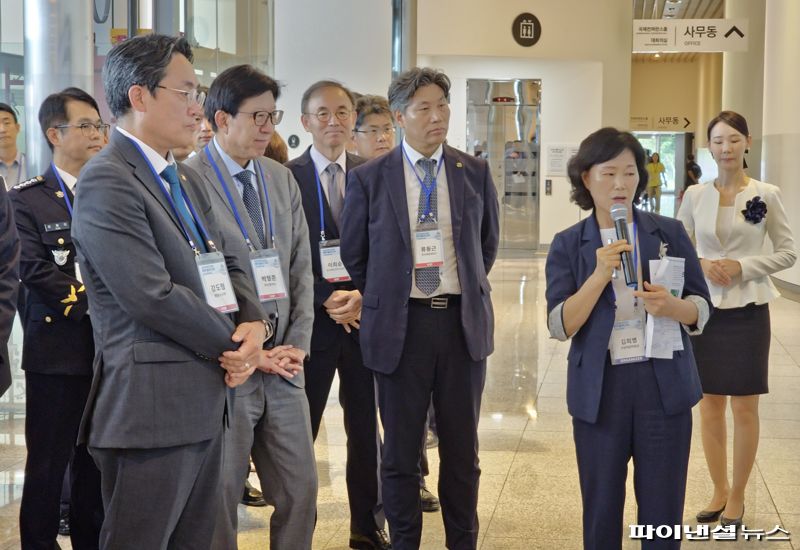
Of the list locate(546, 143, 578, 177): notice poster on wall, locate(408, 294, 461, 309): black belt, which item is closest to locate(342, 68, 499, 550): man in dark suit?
locate(408, 294, 461, 309): black belt

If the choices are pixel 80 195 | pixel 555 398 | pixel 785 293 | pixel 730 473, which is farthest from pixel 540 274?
pixel 80 195

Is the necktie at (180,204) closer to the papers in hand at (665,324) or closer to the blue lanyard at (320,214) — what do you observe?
the papers in hand at (665,324)

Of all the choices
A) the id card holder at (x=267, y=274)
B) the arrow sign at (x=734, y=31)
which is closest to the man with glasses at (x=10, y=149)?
the id card holder at (x=267, y=274)

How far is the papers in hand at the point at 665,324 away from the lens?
2.86m

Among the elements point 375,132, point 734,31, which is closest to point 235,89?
point 375,132

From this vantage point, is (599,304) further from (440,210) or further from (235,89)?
(235,89)

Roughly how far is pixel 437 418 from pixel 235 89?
4.50 ft

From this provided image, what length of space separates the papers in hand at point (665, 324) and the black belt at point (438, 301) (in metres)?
0.86

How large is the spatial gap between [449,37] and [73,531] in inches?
560

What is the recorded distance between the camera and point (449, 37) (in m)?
16.8

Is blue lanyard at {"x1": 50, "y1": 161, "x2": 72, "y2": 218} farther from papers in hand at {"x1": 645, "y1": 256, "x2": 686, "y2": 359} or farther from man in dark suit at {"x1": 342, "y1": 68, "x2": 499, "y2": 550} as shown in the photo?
papers in hand at {"x1": 645, "y1": 256, "x2": 686, "y2": 359}

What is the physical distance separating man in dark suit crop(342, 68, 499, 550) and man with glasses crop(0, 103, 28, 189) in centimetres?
235

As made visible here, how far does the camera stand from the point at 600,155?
2945mm

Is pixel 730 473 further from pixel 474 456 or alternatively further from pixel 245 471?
pixel 245 471
